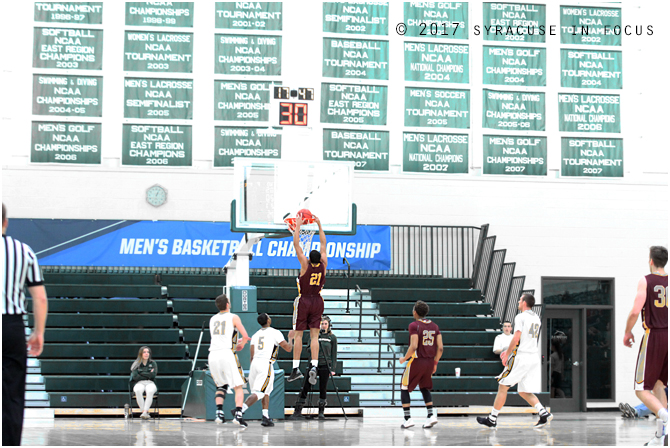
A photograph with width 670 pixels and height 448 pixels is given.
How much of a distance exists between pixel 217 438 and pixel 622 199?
14.2 meters

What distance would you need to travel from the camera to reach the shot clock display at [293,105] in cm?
1338

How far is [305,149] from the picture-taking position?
20.0m

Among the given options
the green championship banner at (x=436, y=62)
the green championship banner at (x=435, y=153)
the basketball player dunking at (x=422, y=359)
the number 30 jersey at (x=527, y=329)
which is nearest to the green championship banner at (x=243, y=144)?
the green championship banner at (x=435, y=153)

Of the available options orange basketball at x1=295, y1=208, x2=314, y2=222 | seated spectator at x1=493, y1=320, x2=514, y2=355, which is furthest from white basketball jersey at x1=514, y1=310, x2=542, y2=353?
seated spectator at x1=493, y1=320, x2=514, y2=355

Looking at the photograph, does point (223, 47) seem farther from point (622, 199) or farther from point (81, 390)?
point (622, 199)

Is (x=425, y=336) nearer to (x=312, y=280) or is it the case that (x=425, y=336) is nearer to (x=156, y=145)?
(x=312, y=280)

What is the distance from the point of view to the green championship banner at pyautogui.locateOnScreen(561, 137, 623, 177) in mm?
21312

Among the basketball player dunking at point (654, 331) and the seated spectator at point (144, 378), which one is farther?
the seated spectator at point (144, 378)

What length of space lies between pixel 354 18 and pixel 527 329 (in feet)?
36.2

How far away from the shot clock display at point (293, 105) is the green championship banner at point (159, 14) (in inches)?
316

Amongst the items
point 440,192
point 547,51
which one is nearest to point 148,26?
point 440,192

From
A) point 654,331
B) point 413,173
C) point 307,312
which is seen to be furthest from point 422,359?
point 413,173

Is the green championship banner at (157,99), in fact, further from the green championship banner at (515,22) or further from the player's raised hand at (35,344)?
the player's raised hand at (35,344)

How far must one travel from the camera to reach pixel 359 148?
67.8 feet
